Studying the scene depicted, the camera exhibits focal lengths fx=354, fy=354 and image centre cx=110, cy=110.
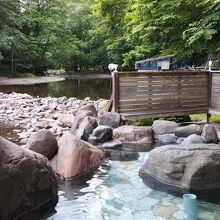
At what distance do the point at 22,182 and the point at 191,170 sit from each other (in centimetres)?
268

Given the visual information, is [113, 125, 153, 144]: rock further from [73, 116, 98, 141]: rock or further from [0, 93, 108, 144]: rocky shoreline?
[0, 93, 108, 144]: rocky shoreline

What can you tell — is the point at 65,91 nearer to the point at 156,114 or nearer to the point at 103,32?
the point at 103,32

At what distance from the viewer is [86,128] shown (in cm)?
907

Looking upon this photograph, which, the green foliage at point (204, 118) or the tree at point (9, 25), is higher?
the tree at point (9, 25)

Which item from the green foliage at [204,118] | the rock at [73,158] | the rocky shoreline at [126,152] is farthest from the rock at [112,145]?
the green foliage at [204,118]

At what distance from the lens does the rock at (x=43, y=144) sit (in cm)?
671

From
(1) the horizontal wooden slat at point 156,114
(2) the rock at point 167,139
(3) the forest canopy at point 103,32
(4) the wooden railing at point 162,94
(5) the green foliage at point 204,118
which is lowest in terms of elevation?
(2) the rock at point 167,139

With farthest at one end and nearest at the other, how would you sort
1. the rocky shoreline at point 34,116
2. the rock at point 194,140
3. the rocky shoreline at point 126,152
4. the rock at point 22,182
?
the rocky shoreline at point 34,116 → the rock at point 194,140 → the rocky shoreline at point 126,152 → the rock at point 22,182

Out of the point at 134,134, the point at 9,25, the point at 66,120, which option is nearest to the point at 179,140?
the point at 134,134

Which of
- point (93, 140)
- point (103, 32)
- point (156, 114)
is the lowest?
point (93, 140)

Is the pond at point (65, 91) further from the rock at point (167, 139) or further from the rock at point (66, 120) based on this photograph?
the rock at point (167, 139)

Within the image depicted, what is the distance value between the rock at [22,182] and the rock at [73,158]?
100 centimetres

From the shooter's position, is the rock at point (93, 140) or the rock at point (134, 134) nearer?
the rock at point (93, 140)

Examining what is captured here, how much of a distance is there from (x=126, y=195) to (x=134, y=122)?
457 cm
